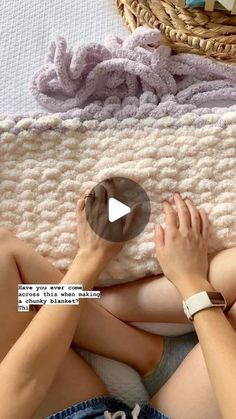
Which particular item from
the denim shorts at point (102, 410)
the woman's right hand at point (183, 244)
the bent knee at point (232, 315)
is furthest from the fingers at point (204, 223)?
the denim shorts at point (102, 410)

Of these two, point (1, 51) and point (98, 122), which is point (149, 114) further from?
point (1, 51)

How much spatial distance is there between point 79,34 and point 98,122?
19 centimetres

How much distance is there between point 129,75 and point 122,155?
13 cm

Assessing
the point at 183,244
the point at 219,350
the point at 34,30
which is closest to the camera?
the point at 219,350

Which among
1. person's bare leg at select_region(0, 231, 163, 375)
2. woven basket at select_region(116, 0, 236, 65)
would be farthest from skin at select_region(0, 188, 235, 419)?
woven basket at select_region(116, 0, 236, 65)

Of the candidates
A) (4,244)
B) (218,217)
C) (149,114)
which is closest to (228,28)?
(149,114)

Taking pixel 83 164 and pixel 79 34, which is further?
pixel 79 34

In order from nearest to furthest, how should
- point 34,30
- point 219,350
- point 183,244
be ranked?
point 219,350 → point 183,244 → point 34,30

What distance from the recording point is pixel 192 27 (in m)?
0.89

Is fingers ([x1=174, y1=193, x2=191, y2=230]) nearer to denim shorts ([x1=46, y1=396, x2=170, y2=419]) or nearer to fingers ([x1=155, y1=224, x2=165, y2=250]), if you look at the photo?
fingers ([x1=155, y1=224, x2=165, y2=250])

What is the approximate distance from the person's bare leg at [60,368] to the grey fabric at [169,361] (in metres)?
0.07

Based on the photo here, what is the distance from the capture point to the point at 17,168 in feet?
2.87

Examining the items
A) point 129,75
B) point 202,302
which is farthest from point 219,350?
point 129,75

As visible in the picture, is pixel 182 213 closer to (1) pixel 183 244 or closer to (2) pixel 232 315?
(1) pixel 183 244
